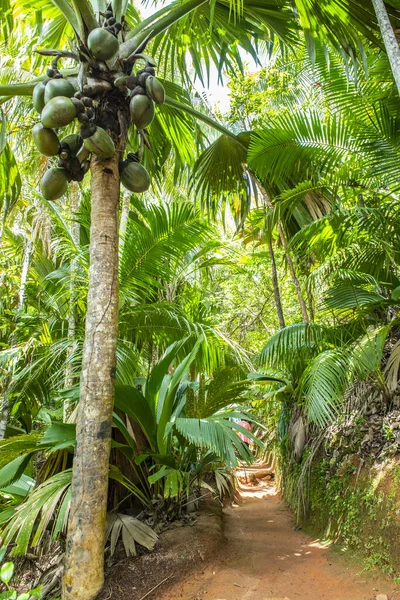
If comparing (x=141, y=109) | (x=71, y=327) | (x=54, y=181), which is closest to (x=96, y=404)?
(x=54, y=181)

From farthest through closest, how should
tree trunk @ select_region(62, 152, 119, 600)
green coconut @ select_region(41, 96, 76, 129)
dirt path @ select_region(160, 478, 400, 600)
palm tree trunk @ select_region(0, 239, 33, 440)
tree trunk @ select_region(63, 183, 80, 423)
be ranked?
palm tree trunk @ select_region(0, 239, 33, 440), tree trunk @ select_region(63, 183, 80, 423), dirt path @ select_region(160, 478, 400, 600), green coconut @ select_region(41, 96, 76, 129), tree trunk @ select_region(62, 152, 119, 600)

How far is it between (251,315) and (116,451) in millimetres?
7478

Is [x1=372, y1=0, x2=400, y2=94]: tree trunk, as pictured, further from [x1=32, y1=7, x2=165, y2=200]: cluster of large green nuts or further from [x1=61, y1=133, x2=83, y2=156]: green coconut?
[x1=61, y1=133, x2=83, y2=156]: green coconut

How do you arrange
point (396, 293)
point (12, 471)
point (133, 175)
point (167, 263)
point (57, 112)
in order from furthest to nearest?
point (167, 263)
point (396, 293)
point (12, 471)
point (133, 175)
point (57, 112)

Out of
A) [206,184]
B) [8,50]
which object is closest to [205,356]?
[206,184]

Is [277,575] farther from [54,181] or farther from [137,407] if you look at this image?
[54,181]

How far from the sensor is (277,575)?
2.91 metres

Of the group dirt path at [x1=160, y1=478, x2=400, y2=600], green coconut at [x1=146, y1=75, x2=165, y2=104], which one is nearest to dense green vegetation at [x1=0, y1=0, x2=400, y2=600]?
green coconut at [x1=146, y1=75, x2=165, y2=104]

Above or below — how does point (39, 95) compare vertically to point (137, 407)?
above

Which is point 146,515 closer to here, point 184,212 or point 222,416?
point 222,416

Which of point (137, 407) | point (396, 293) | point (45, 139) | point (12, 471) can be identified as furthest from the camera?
point (396, 293)

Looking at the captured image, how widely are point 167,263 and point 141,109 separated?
7.17 feet

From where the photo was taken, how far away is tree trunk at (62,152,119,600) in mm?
2057

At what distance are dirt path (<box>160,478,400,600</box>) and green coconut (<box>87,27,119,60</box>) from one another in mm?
3428
